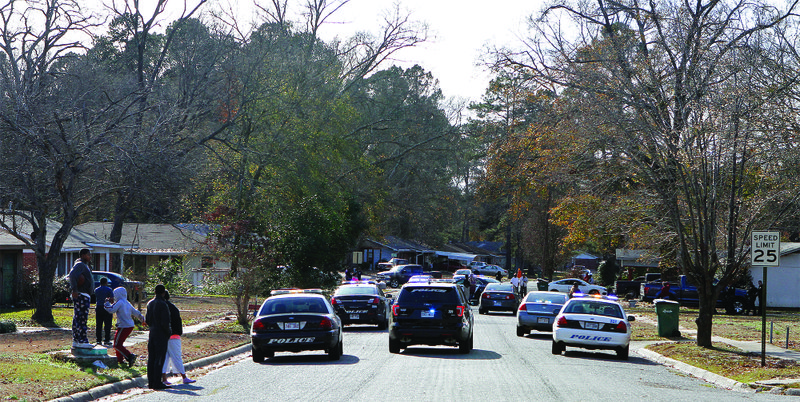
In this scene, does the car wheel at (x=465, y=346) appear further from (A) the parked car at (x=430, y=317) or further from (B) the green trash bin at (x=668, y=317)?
(B) the green trash bin at (x=668, y=317)

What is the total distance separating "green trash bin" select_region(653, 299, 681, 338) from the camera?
24953mm

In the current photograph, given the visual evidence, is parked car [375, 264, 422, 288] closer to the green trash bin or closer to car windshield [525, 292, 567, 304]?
car windshield [525, 292, 567, 304]

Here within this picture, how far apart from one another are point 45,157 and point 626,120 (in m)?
15.6

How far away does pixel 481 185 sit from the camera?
56844mm

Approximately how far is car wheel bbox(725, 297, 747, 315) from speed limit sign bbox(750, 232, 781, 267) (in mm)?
23430

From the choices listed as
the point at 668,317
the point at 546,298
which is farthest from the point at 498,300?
the point at 668,317

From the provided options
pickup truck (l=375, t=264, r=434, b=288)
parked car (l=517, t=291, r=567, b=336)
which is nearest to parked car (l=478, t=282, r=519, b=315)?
parked car (l=517, t=291, r=567, b=336)

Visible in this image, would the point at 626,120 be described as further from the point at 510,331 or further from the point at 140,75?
the point at 140,75

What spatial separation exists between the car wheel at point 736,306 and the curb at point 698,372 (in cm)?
1906

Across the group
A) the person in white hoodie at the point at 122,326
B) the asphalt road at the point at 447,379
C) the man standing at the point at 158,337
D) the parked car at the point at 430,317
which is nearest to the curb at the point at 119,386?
the man standing at the point at 158,337

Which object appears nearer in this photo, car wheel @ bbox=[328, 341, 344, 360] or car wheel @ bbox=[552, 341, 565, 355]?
car wheel @ bbox=[328, 341, 344, 360]

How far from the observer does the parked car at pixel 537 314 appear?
80.8ft

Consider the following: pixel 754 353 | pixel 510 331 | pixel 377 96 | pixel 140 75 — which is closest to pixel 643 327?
pixel 510 331

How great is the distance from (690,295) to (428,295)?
93.6 feet
